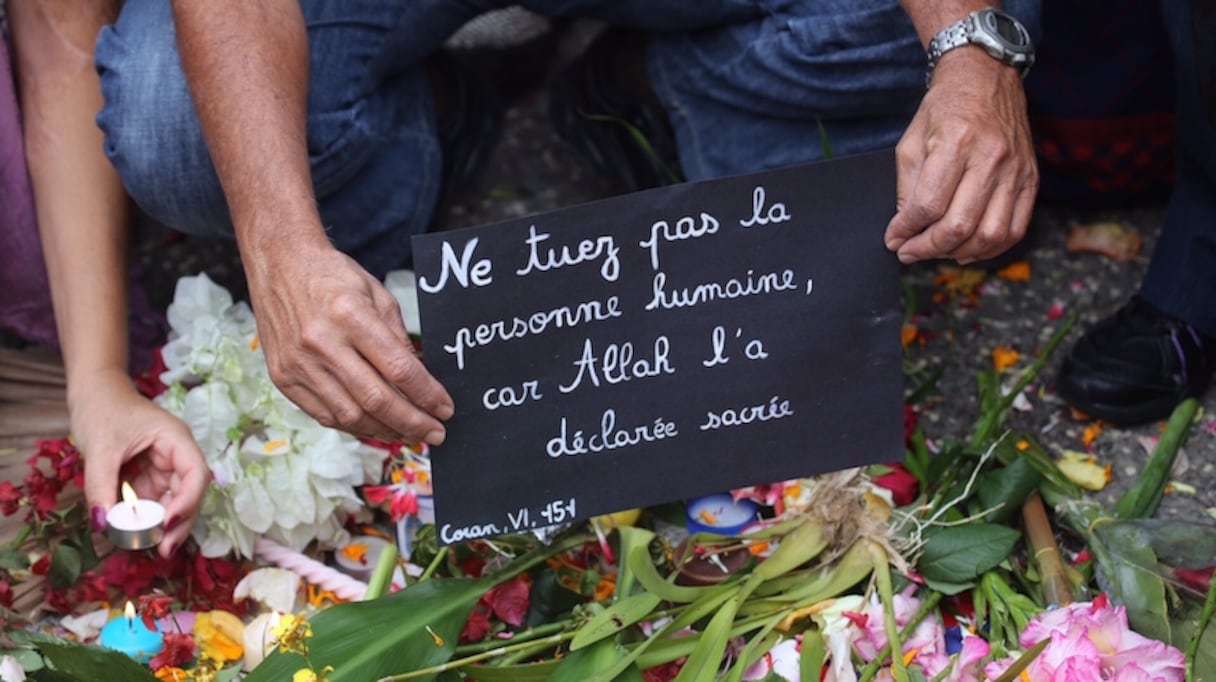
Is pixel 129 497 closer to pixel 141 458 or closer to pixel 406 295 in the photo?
pixel 141 458

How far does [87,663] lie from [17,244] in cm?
62

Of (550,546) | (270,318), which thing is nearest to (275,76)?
(270,318)

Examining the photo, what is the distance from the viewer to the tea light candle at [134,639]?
1.09 m

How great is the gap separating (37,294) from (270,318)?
1.87ft

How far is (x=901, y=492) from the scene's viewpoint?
1229 millimetres

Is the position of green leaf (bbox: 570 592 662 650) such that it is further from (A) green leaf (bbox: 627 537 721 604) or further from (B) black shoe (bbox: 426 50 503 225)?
(B) black shoe (bbox: 426 50 503 225)

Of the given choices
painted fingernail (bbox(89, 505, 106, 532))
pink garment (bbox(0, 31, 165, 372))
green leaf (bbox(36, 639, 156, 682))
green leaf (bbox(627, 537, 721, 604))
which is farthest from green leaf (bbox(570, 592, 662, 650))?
pink garment (bbox(0, 31, 165, 372))

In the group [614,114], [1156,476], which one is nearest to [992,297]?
[1156,476]

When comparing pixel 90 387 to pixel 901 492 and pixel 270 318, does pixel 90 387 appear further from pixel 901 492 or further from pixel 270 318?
pixel 901 492

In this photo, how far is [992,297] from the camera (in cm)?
161

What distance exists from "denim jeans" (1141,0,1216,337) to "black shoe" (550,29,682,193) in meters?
0.61

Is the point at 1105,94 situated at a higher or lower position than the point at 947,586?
higher

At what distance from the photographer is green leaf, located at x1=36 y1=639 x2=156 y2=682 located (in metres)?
0.93

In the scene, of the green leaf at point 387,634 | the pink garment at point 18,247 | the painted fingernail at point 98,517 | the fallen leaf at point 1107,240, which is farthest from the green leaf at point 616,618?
the fallen leaf at point 1107,240
